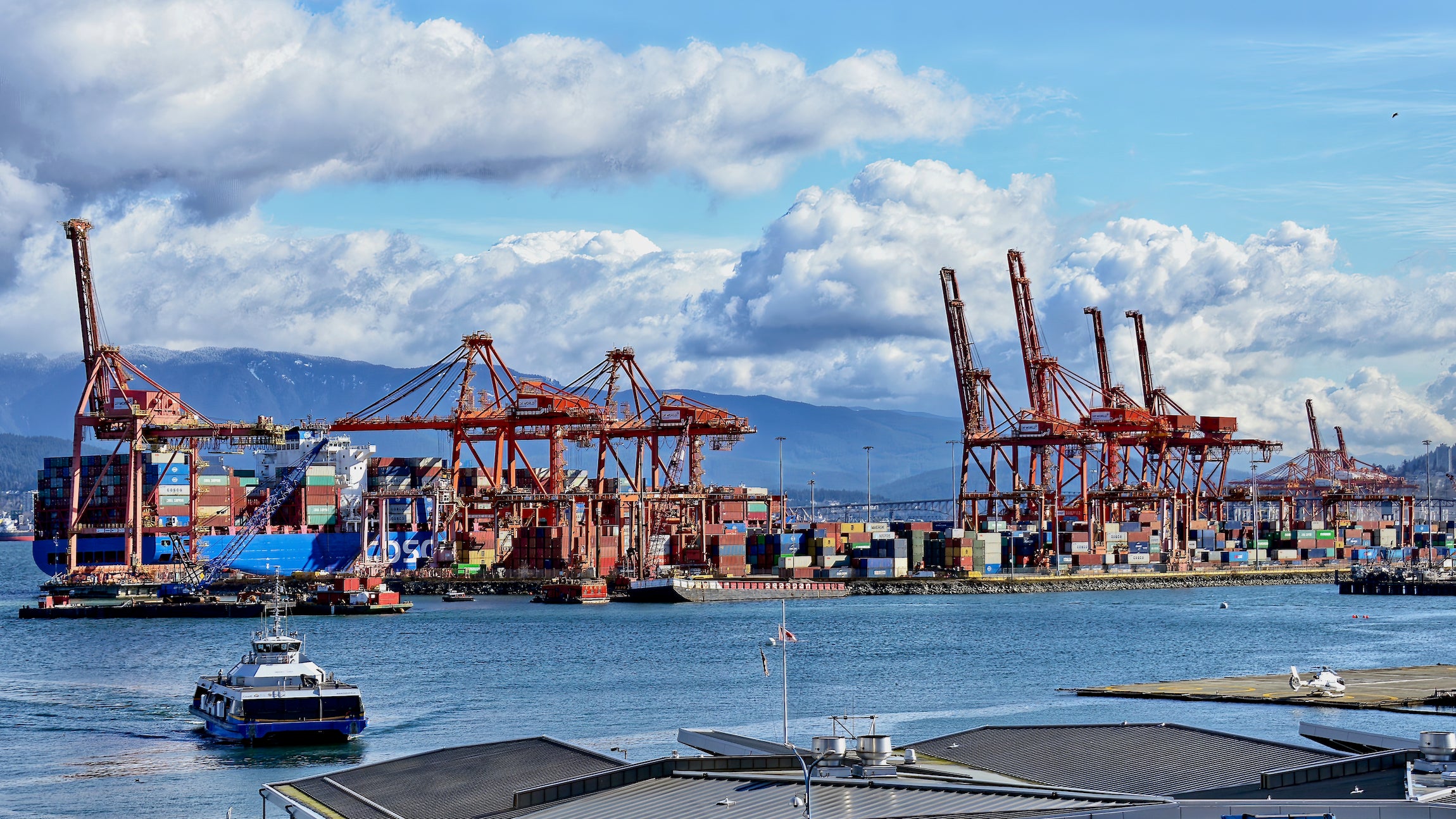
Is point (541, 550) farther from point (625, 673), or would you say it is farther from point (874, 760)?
point (874, 760)

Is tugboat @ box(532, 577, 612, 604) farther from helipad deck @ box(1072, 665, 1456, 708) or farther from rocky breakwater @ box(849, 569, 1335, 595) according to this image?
helipad deck @ box(1072, 665, 1456, 708)

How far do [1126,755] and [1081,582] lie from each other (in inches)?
3913

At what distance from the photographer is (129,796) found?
33094mm

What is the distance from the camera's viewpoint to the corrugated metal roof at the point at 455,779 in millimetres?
22094

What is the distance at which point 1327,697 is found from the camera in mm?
42031

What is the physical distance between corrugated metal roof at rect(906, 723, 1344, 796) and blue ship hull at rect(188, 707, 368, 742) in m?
18.7

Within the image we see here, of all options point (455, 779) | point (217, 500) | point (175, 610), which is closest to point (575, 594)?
point (175, 610)

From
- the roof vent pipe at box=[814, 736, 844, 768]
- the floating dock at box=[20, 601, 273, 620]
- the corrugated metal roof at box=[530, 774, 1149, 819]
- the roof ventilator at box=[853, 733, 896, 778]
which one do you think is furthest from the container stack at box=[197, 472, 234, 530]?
the roof ventilator at box=[853, 733, 896, 778]

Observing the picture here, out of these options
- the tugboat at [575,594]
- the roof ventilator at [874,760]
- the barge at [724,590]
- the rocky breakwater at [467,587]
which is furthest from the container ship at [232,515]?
the roof ventilator at [874,760]

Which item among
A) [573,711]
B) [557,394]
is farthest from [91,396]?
[573,711]

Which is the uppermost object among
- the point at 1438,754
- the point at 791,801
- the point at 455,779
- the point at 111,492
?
the point at 111,492

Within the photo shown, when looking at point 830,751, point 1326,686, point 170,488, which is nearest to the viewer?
point 830,751

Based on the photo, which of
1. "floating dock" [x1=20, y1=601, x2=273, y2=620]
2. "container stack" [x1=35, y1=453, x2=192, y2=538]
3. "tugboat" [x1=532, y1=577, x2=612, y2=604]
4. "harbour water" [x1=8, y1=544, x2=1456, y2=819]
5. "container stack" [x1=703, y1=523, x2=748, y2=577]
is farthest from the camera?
"container stack" [x1=703, y1=523, x2=748, y2=577]

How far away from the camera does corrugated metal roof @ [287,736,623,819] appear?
72.5 ft
